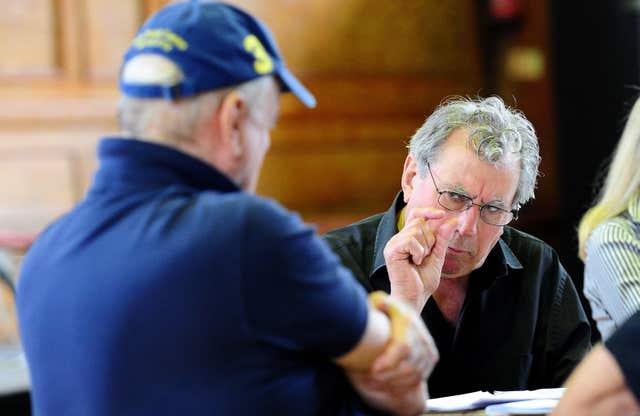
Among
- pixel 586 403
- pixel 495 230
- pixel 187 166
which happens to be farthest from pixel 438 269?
pixel 187 166

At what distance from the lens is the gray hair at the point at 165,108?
1280mm

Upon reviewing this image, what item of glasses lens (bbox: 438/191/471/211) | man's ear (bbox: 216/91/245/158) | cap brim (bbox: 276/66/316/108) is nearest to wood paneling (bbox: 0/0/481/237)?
glasses lens (bbox: 438/191/471/211)

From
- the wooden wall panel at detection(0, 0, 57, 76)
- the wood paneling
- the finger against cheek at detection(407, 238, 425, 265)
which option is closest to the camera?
the finger against cheek at detection(407, 238, 425, 265)

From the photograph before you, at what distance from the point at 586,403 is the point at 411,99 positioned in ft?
13.5

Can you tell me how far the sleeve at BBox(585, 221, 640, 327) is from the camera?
231cm

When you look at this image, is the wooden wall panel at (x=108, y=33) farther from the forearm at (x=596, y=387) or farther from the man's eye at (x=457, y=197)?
the forearm at (x=596, y=387)

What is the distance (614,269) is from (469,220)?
1.63ft

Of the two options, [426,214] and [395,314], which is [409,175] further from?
[395,314]

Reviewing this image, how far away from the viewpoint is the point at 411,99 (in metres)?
5.32

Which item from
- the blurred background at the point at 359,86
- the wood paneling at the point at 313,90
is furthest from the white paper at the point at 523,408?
the wood paneling at the point at 313,90

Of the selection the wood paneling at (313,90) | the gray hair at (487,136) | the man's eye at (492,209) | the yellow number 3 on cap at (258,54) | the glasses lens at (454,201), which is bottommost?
the wood paneling at (313,90)

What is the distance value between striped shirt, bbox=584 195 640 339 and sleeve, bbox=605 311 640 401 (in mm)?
1058

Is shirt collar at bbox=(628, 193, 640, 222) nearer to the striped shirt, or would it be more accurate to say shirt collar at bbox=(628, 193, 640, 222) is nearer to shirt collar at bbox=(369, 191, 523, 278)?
the striped shirt

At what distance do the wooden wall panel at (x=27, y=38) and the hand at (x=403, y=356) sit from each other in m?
3.74
